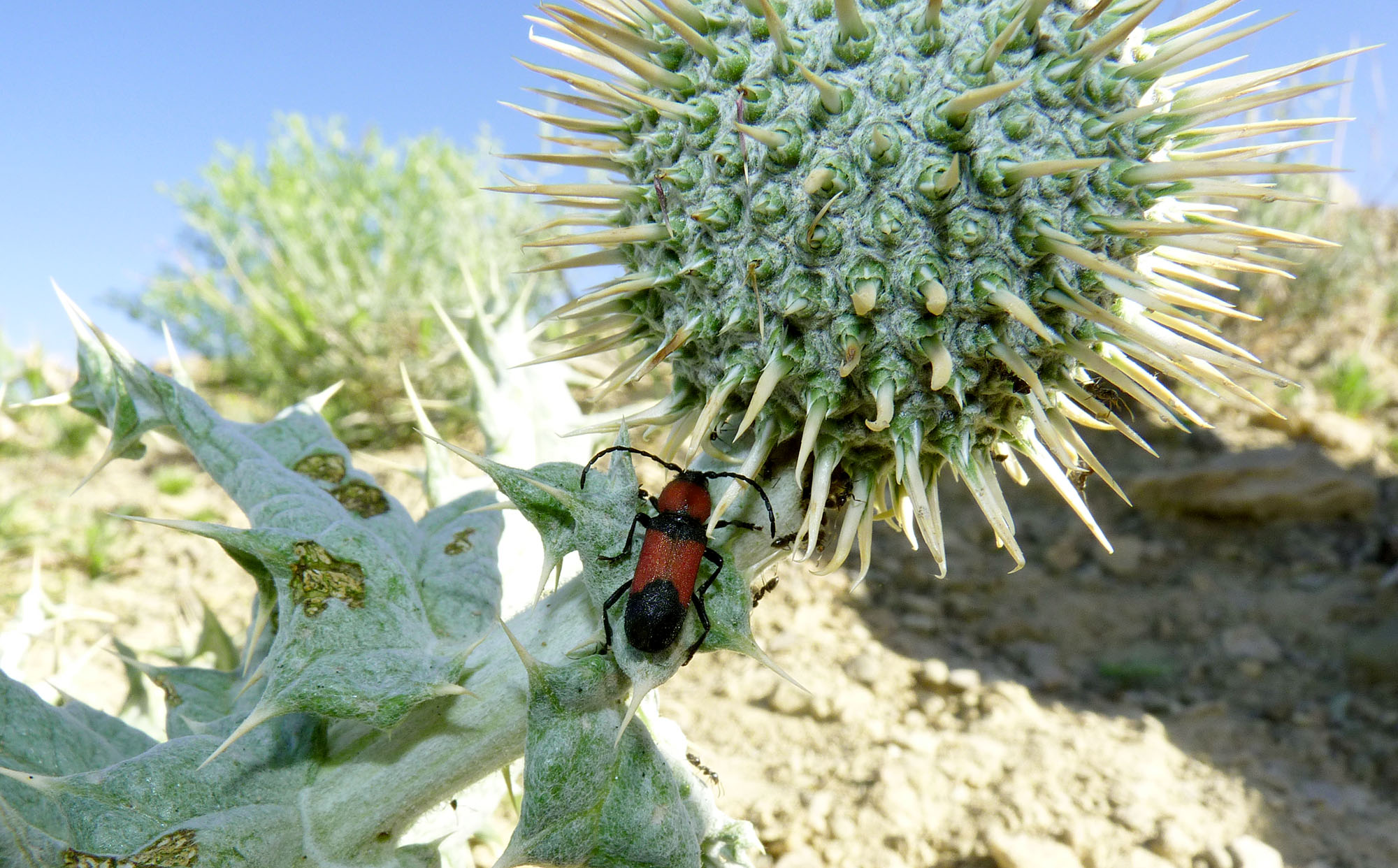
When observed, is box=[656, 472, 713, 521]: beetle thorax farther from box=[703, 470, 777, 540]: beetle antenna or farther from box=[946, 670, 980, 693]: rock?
box=[946, 670, 980, 693]: rock

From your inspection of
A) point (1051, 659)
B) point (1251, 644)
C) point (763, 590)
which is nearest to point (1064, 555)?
point (1251, 644)

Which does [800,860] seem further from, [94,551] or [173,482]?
[173,482]

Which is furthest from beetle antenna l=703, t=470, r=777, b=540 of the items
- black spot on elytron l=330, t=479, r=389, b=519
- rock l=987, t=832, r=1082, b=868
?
rock l=987, t=832, r=1082, b=868

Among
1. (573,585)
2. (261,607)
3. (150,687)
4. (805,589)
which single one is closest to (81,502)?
(150,687)

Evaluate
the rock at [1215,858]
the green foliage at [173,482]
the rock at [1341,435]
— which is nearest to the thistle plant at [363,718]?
the rock at [1215,858]

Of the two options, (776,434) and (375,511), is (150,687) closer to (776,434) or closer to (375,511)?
(375,511)
